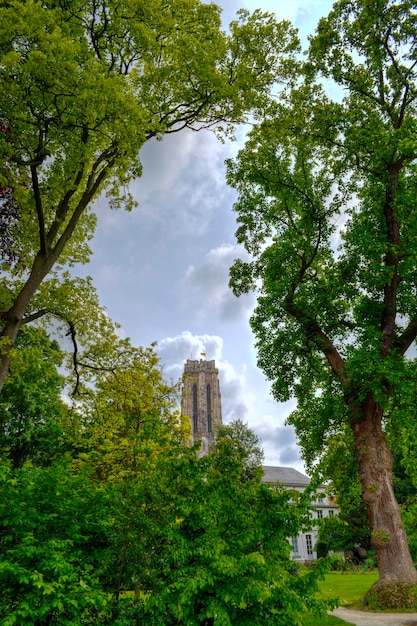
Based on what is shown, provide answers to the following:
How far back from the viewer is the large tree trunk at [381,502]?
9.64 m

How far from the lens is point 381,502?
10.2 meters

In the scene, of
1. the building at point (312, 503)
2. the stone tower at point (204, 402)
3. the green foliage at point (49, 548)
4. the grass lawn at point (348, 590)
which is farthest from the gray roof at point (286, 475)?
the green foliage at point (49, 548)

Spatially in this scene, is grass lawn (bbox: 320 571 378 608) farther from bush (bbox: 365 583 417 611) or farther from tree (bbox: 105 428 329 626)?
tree (bbox: 105 428 329 626)

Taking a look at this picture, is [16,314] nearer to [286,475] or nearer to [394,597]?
[394,597]

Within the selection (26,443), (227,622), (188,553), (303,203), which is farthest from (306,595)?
(26,443)

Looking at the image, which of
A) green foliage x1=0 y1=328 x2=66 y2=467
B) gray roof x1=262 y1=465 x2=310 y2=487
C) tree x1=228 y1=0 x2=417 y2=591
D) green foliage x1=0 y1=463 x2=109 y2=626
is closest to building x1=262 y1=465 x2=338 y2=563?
gray roof x1=262 y1=465 x2=310 y2=487

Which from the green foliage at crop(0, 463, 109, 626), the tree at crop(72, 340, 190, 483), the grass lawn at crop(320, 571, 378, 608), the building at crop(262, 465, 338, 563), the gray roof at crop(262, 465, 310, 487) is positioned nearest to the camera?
the green foliage at crop(0, 463, 109, 626)

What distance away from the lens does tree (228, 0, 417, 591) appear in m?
10.9

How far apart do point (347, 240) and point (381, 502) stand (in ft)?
25.6

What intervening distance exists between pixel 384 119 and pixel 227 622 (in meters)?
14.2

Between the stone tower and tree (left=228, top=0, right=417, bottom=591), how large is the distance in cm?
6365

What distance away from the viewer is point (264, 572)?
4164mm

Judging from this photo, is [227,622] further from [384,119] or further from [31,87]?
[384,119]

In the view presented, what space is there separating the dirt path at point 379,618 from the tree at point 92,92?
935cm
